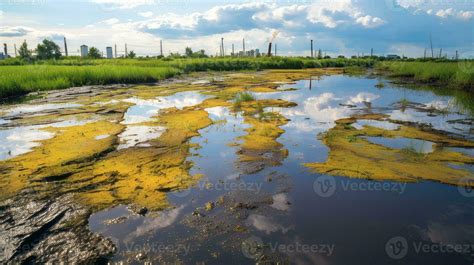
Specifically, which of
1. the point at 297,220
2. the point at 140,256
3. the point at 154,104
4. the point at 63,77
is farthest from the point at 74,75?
the point at 297,220

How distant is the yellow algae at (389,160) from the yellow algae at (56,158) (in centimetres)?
387

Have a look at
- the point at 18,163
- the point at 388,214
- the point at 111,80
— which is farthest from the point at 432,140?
the point at 111,80

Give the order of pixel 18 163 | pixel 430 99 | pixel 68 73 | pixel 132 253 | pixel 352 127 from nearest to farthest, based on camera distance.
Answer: pixel 132 253, pixel 18 163, pixel 352 127, pixel 430 99, pixel 68 73

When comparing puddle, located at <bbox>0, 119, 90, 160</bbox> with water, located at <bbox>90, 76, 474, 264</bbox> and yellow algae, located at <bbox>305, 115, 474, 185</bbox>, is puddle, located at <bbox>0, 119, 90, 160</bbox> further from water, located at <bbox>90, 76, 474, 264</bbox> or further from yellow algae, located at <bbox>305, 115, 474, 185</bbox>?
yellow algae, located at <bbox>305, 115, 474, 185</bbox>

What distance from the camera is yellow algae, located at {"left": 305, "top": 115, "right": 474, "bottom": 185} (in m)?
4.79

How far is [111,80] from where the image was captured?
17.9 metres

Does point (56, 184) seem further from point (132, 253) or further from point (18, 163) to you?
point (132, 253)

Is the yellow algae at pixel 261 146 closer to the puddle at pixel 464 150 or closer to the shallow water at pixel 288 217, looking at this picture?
the shallow water at pixel 288 217

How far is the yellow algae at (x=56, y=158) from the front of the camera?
4.52m

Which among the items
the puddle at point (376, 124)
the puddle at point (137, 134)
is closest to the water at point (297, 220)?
the puddle at point (137, 134)

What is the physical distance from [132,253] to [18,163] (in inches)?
136

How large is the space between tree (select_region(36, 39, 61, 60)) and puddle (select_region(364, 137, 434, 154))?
38.1 metres

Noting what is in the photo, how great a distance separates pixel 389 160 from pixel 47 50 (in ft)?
134

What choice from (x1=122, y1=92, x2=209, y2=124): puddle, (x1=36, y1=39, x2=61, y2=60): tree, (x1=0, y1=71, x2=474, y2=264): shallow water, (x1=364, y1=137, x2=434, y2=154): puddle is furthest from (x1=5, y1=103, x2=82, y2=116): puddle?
(x1=36, y1=39, x2=61, y2=60): tree
